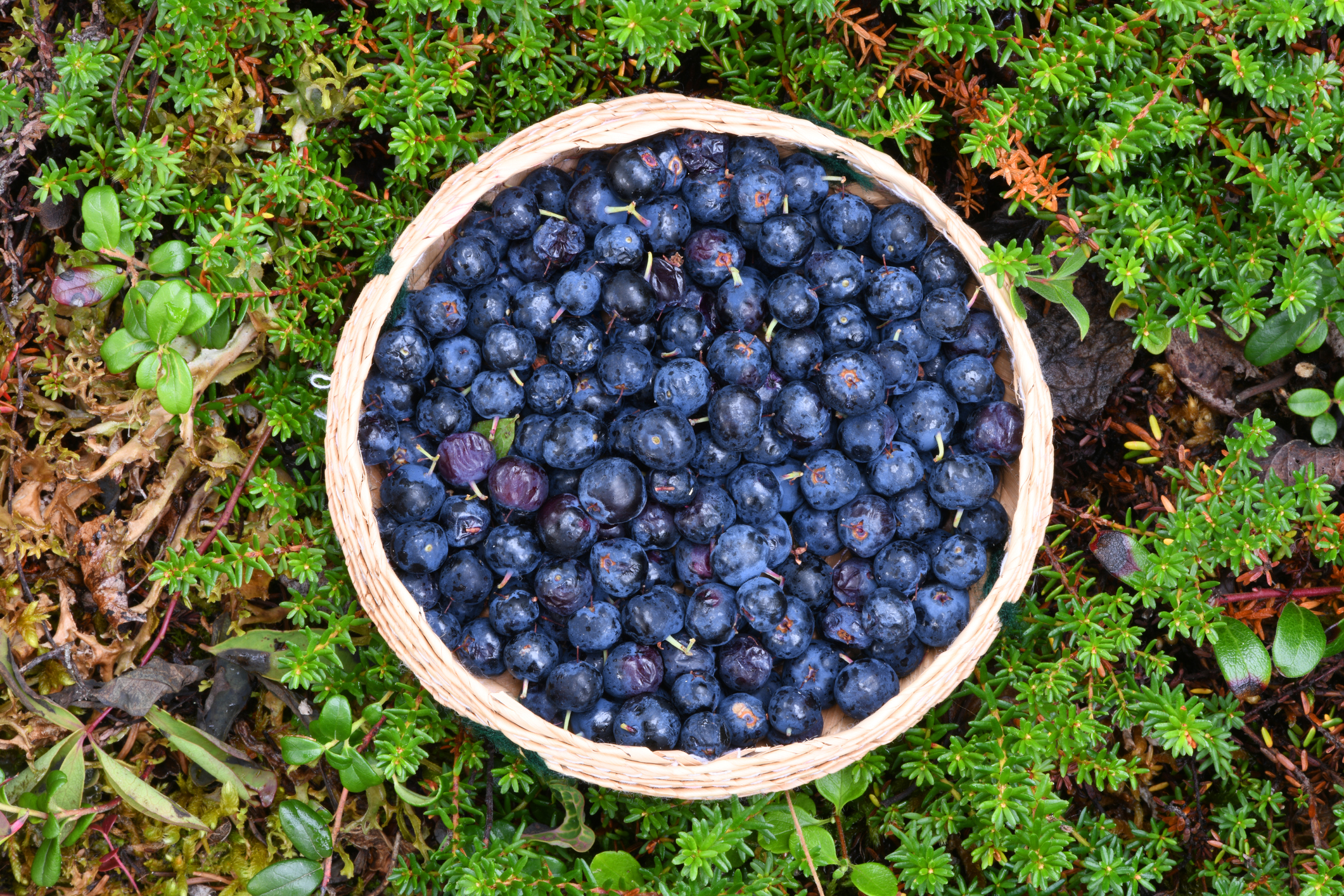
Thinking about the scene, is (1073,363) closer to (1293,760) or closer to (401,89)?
(1293,760)

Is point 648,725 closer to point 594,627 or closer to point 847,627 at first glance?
point 594,627

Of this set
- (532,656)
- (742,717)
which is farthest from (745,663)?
(532,656)

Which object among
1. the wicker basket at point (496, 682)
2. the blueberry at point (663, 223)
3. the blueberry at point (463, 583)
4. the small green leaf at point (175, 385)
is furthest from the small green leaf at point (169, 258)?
the blueberry at point (663, 223)

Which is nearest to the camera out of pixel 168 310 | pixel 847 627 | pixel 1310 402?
pixel 168 310

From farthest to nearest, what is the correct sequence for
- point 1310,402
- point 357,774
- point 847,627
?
1. point 1310,402
2. point 847,627
3. point 357,774

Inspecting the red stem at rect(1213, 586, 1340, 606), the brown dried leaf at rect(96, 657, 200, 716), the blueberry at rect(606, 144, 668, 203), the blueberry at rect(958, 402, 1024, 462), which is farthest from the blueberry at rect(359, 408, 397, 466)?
the red stem at rect(1213, 586, 1340, 606)

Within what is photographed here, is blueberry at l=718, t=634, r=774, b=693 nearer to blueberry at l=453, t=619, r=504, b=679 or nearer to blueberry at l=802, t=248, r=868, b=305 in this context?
blueberry at l=453, t=619, r=504, b=679

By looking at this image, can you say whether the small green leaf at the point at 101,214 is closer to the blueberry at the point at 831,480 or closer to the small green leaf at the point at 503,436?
the small green leaf at the point at 503,436
